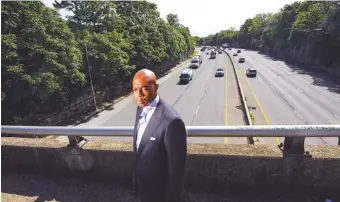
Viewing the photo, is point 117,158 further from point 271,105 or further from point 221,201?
point 271,105

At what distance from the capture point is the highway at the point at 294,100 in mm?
21922

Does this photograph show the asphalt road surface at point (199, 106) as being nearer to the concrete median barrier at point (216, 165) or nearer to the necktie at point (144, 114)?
the concrete median barrier at point (216, 165)

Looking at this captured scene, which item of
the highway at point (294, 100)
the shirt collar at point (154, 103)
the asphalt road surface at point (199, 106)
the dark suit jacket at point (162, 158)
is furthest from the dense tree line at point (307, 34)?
the dark suit jacket at point (162, 158)

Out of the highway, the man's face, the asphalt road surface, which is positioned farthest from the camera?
the asphalt road surface

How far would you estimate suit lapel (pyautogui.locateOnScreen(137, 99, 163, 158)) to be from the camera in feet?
7.18

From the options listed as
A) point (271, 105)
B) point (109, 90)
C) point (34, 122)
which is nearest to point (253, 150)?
point (34, 122)

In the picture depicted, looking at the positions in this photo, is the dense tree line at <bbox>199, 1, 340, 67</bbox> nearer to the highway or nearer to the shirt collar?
the highway

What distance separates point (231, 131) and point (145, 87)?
149 cm

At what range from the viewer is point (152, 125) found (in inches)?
87.3

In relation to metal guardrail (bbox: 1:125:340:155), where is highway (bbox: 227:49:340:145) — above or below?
below

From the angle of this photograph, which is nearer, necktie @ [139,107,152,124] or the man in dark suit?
the man in dark suit

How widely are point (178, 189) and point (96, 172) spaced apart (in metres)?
2.07

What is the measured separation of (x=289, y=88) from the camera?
35.5 meters

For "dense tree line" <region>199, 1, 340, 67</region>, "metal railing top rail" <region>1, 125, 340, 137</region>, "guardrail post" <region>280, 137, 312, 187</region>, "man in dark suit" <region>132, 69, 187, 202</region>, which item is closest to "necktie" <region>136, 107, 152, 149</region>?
"man in dark suit" <region>132, 69, 187, 202</region>
